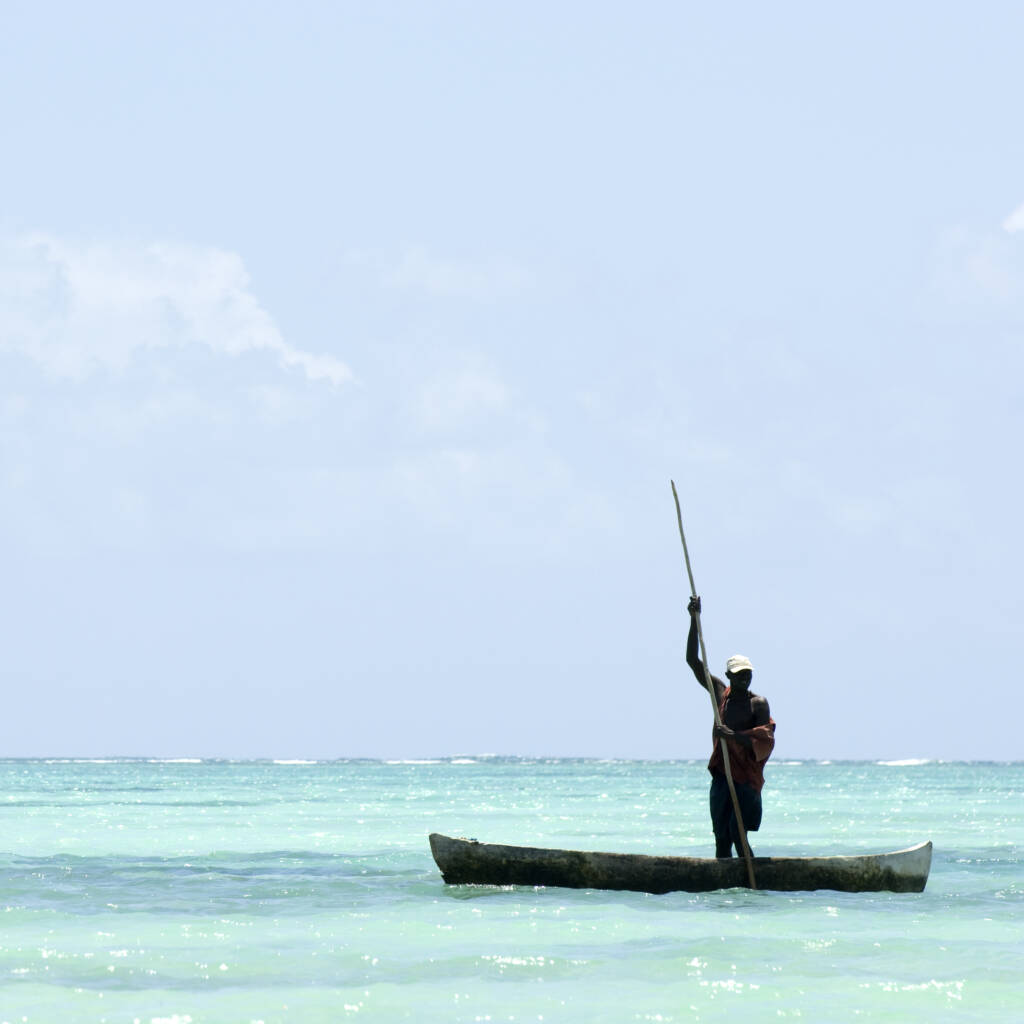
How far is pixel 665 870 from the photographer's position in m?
13.6

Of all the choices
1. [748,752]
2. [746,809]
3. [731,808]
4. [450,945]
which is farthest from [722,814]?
[450,945]

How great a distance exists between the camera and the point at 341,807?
128 feet

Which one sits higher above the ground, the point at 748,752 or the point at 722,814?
the point at 748,752

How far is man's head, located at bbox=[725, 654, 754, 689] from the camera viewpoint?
13547mm

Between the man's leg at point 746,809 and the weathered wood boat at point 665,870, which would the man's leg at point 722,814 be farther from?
the weathered wood boat at point 665,870

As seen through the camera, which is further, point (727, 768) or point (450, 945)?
point (727, 768)

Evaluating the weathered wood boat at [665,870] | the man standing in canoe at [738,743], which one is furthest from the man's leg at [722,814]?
the weathered wood boat at [665,870]

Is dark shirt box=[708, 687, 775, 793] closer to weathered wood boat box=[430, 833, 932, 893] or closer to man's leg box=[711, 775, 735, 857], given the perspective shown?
man's leg box=[711, 775, 735, 857]

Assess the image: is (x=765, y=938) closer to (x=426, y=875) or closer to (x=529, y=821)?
(x=426, y=875)

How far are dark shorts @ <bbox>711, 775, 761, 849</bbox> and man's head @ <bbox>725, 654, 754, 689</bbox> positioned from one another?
852 mm

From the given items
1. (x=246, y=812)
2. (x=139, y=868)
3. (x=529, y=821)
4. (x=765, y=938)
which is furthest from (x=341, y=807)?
(x=765, y=938)

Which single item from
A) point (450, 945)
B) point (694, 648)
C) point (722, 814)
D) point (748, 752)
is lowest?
point (450, 945)

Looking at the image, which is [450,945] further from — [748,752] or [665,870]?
[748,752]

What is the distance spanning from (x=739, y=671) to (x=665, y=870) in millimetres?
1848
